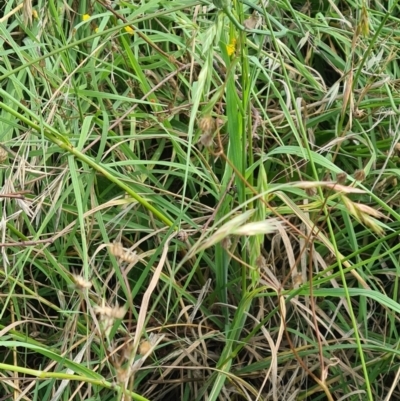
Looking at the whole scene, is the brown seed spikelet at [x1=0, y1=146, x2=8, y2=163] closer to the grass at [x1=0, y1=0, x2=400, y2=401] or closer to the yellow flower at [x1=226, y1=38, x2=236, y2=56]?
the grass at [x1=0, y1=0, x2=400, y2=401]

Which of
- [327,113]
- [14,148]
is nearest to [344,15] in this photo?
[327,113]

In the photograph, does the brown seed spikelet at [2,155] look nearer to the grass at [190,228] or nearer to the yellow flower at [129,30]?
the grass at [190,228]

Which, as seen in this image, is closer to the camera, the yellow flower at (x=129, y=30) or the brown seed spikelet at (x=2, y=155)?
the brown seed spikelet at (x=2, y=155)

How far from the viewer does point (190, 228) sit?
40.7 inches

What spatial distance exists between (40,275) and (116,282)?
0.46 ft

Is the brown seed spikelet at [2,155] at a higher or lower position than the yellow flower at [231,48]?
lower

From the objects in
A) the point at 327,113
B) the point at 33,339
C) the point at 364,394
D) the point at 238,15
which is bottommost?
the point at 364,394

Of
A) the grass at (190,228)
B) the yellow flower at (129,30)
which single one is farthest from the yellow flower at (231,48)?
the yellow flower at (129,30)

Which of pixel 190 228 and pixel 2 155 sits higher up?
pixel 2 155

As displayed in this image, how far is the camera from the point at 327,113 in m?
1.16

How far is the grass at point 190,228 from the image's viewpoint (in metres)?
0.88

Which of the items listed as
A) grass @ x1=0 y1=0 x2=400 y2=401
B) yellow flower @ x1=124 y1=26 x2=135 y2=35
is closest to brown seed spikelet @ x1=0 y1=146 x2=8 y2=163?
grass @ x1=0 y1=0 x2=400 y2=401

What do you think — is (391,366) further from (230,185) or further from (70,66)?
(70,66)

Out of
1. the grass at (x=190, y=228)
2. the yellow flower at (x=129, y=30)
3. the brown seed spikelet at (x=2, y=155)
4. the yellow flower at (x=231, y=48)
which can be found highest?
the yellow flower at (x=231, y=48)
